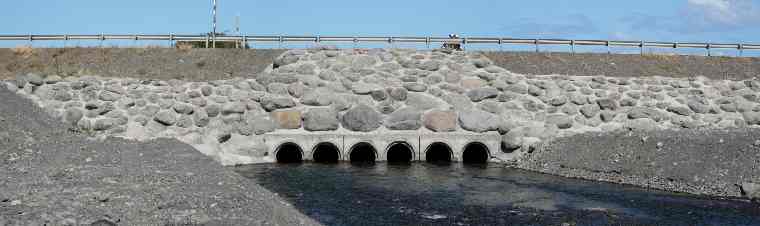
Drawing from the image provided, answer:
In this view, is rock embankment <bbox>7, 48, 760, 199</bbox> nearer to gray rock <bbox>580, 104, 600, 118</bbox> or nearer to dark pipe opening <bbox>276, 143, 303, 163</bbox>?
gray rock <bbox>580, 104, 600, 118</bbox>

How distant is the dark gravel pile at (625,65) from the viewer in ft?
111

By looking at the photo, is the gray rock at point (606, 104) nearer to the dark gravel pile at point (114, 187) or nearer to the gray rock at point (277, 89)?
the gray rock at point (277, 89)

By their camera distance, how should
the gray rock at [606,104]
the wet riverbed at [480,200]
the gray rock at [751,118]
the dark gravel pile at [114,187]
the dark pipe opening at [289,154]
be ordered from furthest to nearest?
1. the gray rock at [751,118]
2. the gray rock at [606,104]
3. the dark pipe opening at [289,154]
4. the wet riverbed at [480,200]
5. the dark gravel pile at [114,187]

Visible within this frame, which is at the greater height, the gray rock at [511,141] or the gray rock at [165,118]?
the gray rock at [165,118]

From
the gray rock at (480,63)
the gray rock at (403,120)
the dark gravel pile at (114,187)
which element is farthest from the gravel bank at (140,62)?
the gray rock at (480,63)

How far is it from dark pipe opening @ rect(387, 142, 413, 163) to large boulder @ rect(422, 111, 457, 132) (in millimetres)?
1248

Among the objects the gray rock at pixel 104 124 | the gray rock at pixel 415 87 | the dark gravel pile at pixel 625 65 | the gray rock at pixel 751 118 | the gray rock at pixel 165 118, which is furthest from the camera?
the dark gravel pile at pixel 625 65

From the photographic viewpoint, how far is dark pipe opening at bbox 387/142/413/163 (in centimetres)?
2786

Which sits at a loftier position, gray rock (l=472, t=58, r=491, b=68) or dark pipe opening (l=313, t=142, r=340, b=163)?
gray rock (l=472, t=58, r=491, b=68)

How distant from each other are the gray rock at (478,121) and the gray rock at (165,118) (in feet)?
37.1

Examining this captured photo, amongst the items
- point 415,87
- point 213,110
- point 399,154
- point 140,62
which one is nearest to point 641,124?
point 415,87

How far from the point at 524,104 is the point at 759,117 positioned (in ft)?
35.2

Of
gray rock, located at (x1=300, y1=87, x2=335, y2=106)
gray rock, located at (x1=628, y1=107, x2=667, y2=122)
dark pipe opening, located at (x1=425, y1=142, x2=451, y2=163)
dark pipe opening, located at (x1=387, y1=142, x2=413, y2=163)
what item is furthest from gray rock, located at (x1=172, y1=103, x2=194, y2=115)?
gray rock, located at (x1=628, y1=107, x2=667, y2=122)

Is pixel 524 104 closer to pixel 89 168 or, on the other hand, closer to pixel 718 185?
pixel 718 185
